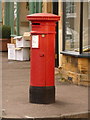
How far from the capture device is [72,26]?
452 inches

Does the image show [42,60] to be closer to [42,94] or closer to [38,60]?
[38,60]

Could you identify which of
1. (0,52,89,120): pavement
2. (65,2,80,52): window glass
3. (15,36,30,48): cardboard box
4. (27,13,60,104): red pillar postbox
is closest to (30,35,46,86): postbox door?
(27,13,60,104): red pillar postbox

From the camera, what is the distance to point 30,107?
25.2 ft

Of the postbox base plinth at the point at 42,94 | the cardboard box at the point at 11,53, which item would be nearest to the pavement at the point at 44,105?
the postbox base plinth at the point at 42,94

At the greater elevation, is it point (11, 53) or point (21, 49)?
point (21, 49)

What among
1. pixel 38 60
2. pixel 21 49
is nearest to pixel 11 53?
pixel 21 49

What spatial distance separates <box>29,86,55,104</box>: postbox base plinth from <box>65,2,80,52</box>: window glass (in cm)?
319

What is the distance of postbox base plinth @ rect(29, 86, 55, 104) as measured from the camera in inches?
312

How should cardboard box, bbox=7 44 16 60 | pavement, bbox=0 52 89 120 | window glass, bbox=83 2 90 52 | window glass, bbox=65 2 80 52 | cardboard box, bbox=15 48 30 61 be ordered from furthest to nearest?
cardboard box, bbox=7 44 16 60 → cardboard box, bbox=15 48 30 61 → window glass, bbox=65 2 80 52 → window glass, bbox=83 2 90 52 → pavement, bbox=0 52 89 120

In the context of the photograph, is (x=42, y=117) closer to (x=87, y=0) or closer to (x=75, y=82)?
(x=75, y=82)

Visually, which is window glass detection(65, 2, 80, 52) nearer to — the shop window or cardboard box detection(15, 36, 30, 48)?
the shop window

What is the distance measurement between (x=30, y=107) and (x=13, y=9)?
14092 millimetres

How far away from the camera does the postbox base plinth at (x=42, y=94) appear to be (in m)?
7.91

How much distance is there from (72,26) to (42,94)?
403 cm
